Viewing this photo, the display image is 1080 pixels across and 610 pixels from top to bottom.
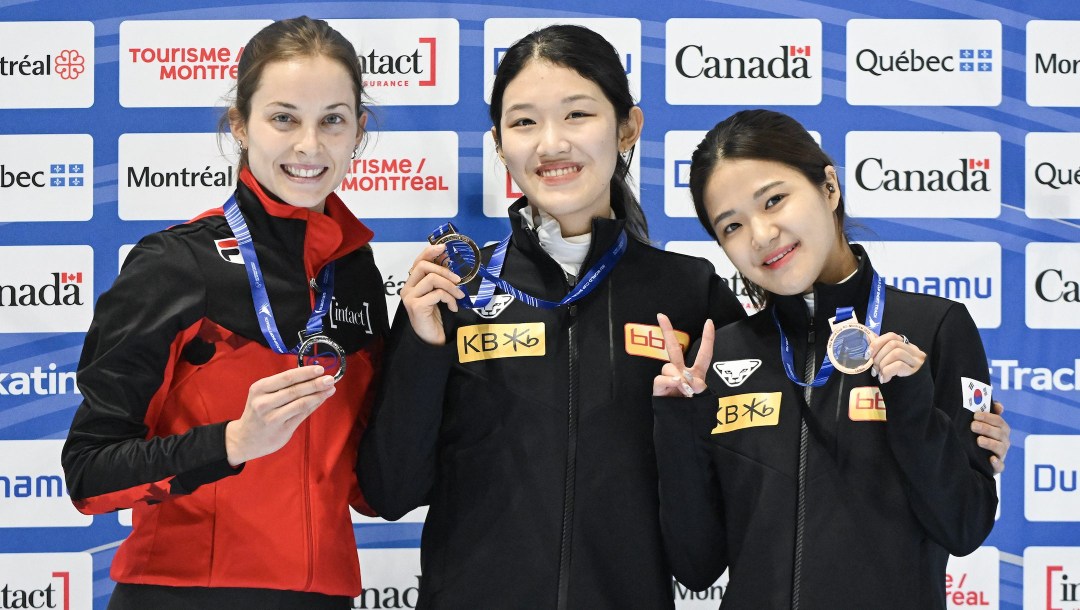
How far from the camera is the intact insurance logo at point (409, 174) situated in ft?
10.3

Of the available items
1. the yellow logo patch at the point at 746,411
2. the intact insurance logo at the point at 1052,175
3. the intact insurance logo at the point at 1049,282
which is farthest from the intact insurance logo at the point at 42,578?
the intact insurance logo at the point at 1052,175

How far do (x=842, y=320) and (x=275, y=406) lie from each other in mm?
1088

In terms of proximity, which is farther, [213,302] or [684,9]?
[684,9]

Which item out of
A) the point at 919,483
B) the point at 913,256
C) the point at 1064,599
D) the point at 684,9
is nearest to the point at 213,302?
the point at 919,483

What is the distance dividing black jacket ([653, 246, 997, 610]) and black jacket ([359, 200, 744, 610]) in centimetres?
12

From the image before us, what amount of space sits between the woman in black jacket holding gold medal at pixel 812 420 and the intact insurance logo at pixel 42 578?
2179mm

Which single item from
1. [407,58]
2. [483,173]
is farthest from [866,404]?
[407,58]

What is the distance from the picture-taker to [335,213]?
2.10m

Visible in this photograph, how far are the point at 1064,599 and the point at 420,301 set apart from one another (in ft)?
8.50

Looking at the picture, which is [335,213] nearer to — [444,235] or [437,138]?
[444,235]

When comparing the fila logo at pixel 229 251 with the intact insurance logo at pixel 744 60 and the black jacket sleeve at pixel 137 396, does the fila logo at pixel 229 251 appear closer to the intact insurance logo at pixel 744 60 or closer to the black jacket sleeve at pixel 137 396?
the black jacket sleeve at pixel 137 396

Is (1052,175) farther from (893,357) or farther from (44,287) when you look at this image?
(44,287)

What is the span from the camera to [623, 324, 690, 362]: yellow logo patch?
201 cm

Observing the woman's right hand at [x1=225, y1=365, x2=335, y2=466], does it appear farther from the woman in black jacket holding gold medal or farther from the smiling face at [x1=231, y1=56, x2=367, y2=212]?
the woman in black jacket holding gold medal
